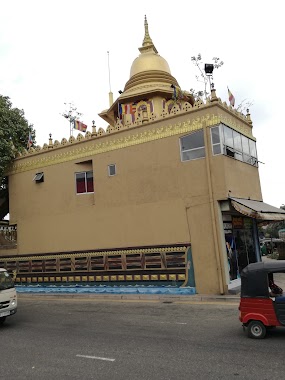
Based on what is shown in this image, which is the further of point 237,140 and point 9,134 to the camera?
point 9,134

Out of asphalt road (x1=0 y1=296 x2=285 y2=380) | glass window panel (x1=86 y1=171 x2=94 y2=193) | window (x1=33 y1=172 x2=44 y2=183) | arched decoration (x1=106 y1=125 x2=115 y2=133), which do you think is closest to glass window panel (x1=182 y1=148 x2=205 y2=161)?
arched decoration (x1=106 y1=125 x2=115 y2=133)

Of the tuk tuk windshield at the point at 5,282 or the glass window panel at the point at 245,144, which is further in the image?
the glass window panel at the point at 245,144

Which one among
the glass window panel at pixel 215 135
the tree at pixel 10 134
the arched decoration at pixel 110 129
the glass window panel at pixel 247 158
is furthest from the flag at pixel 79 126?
the glass window panel at pixel 247 158

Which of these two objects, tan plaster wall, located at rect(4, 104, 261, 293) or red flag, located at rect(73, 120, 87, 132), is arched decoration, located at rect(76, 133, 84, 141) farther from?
red flag, located at rect(73, 120, 87, 132)

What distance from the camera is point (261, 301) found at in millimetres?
8195

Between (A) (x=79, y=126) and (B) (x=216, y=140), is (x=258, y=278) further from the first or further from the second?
(A) (x=79, y=126)

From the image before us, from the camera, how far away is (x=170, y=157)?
53.1 feet

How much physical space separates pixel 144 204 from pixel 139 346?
29.7 feet

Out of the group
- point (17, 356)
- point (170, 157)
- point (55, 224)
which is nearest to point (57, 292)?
point (55, 224)

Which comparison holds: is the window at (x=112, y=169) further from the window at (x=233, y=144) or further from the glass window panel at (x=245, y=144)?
the glass window panel at (x=245, y=144)

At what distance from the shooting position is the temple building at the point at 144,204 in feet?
49.8

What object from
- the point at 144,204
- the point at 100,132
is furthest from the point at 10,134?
the point at 144,204

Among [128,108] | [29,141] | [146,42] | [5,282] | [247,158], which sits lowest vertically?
[5,282]

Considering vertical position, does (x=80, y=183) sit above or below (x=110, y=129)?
below
